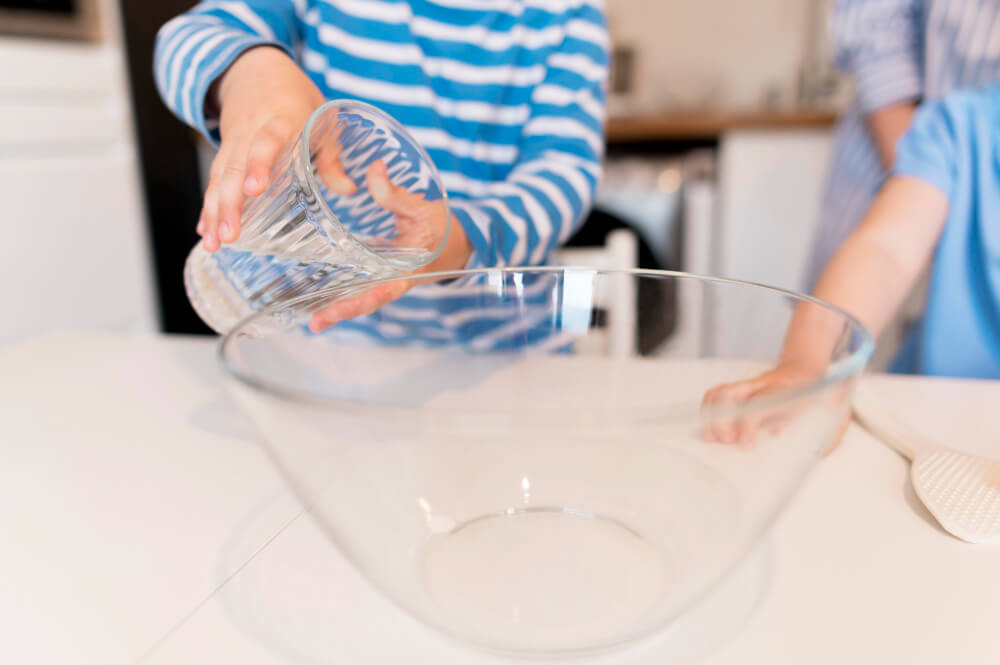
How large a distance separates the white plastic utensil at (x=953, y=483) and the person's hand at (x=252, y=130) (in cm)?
35

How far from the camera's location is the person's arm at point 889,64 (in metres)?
1.04

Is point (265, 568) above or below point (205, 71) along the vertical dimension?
below

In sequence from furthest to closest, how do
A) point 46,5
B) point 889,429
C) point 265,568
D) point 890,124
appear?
point 46,5, point 890,124, point 889,429, point 265,568

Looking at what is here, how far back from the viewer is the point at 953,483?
37 centimetres

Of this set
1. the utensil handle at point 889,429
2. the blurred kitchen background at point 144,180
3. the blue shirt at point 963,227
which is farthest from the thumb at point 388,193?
the blurred kitchen background at point 144,180

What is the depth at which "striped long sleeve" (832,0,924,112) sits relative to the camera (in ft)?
3.42

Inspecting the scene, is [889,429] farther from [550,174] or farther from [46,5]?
[46,5]

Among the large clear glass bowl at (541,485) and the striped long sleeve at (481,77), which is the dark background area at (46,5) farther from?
the large clear glass bowl at (541,485)

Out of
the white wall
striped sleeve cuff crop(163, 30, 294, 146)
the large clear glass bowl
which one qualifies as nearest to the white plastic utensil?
the large clear glass bowl

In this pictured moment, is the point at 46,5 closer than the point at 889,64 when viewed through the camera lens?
No

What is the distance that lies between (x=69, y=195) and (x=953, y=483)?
1.90 meters

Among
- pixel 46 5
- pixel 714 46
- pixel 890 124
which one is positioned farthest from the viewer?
pixel 714 46

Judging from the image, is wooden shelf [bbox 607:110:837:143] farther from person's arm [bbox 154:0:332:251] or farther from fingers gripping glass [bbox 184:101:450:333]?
fingers gripping glass [bbox 184:101:450:333]

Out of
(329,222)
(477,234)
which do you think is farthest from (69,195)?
(329,222)
